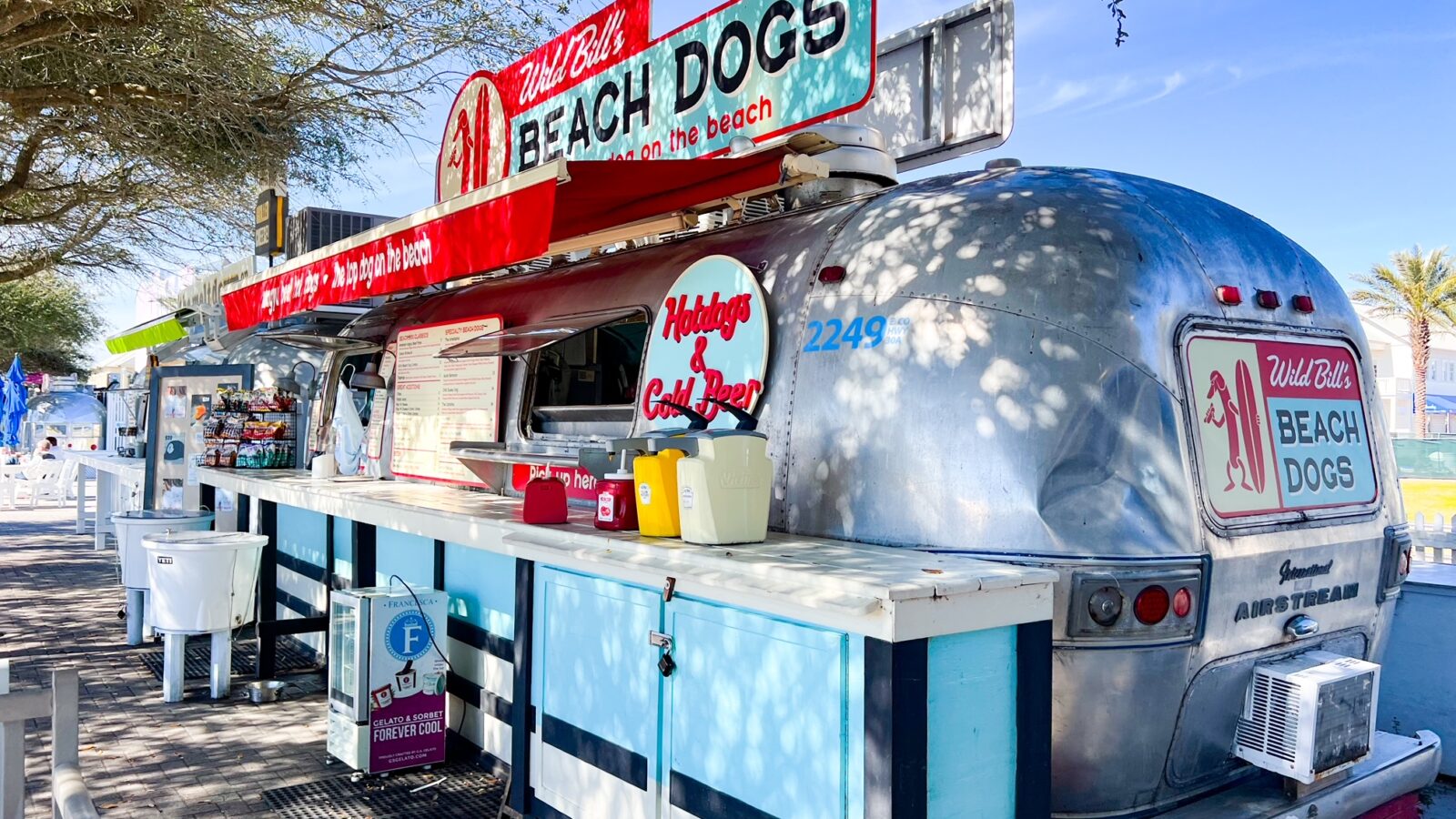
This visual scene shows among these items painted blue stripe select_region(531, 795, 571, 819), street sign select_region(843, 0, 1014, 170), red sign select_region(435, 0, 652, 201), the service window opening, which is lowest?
painted blue stripe select_region(531, 795, 571, 819)

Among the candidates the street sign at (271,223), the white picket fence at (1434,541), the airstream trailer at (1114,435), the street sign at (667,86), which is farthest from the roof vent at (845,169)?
the street sign at (271,223)

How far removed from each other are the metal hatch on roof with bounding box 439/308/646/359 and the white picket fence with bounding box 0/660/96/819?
2.76 m

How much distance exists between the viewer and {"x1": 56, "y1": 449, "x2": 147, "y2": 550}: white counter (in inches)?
429

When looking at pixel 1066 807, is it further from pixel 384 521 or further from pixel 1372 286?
pixel 1372 286

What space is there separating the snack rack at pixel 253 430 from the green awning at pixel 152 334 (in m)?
4.73

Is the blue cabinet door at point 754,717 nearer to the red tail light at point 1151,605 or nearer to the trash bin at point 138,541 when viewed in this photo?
the red tail light at point 1151,605

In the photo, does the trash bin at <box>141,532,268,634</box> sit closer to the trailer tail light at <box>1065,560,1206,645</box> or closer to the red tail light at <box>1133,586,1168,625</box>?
the trailer tail light at <box>1065,560,1206,645</box>

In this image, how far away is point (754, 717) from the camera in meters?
3.09

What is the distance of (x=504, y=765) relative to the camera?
16.7 feet

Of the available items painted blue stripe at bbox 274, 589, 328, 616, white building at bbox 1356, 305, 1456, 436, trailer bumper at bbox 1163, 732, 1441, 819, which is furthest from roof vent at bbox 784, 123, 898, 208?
white building at bbox 1356, 305, 1456, 436

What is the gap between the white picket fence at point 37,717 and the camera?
2.49 meters

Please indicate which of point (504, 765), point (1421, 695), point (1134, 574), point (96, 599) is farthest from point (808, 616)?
point (96, 599)

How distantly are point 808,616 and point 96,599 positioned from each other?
976 cm

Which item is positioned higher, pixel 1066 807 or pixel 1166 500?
pixel 1166 500
